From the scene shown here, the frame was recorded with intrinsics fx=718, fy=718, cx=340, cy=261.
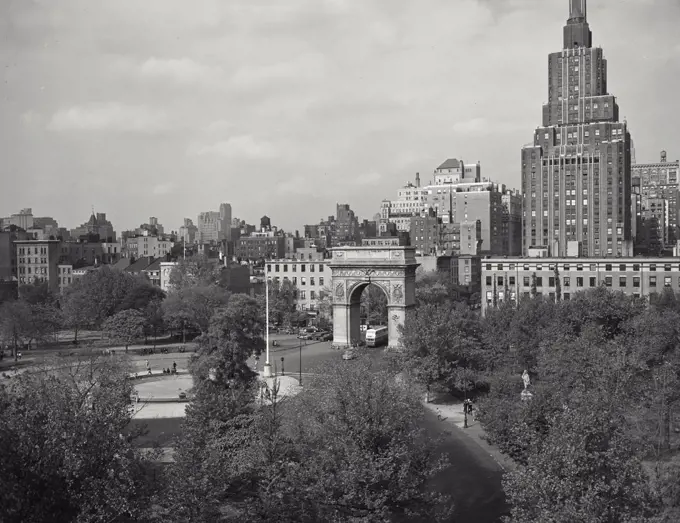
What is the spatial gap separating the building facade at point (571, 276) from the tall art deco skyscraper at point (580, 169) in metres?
18.5

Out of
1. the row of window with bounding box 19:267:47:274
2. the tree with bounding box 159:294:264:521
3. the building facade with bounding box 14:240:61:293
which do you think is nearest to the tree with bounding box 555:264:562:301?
the tree with bounding box 159:294:264:521

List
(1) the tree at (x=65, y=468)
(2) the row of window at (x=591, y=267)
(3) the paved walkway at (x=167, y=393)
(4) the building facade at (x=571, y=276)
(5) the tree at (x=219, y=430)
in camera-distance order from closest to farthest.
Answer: (1) the tree at (x=65, y=468) < (5) the tree at (x=219, y=430) < (3) the paved walkway at (x=167, y=393) < (4) the building facade at (x=571, y=276) < (2) the row of window at (x=591, y=267)

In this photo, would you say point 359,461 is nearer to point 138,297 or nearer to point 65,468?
point 65,468

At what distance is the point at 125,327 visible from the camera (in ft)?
242

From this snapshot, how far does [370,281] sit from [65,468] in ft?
186

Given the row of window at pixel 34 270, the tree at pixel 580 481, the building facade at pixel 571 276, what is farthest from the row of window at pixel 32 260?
the tree at pixel 580 481

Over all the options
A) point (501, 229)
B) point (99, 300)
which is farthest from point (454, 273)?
point (99, 300)

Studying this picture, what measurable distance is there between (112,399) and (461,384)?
29.4 m

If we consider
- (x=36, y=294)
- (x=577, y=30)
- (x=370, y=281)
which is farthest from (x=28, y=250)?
(x=577, y=30)

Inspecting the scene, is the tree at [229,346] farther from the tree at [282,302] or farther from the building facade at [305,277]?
the building facade at [305,277]

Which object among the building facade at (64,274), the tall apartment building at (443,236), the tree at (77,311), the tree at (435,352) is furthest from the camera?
the tall apartment building at (443,236)

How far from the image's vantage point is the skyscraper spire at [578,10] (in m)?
124

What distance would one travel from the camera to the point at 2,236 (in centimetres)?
12738

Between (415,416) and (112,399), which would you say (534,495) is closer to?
(415,416)
